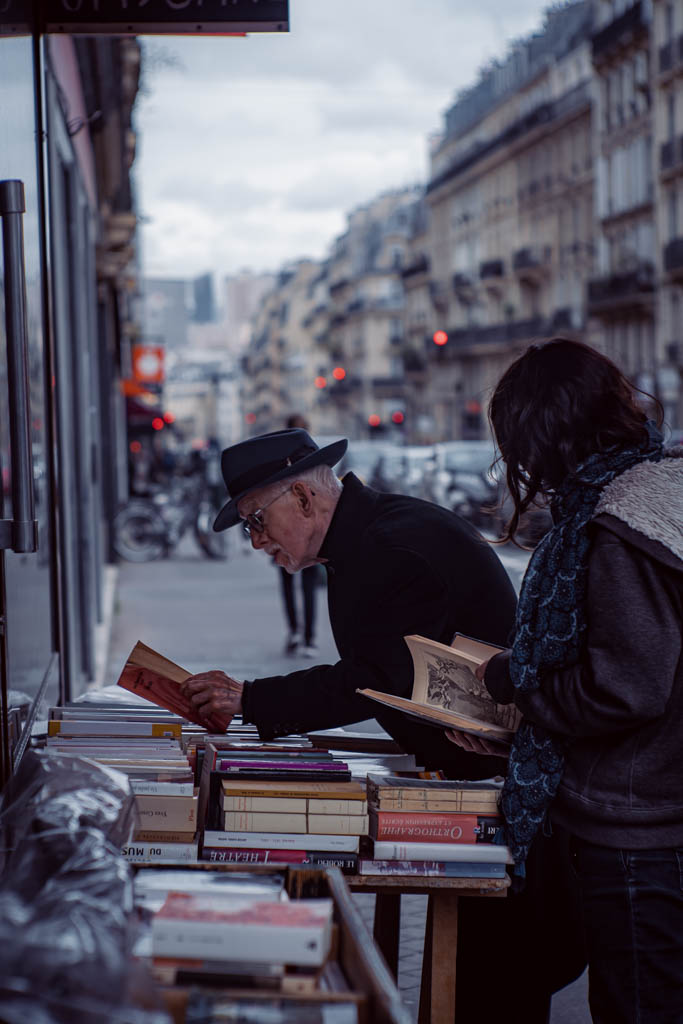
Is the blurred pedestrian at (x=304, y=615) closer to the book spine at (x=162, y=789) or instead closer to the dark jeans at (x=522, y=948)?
the dark jeans at (x=522, y=948)

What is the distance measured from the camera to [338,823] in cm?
315

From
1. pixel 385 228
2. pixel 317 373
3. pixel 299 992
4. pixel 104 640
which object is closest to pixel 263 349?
pixel 317 373

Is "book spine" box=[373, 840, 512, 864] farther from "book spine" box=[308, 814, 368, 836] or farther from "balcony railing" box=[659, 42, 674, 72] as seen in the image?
"balcony railing" box=[659, 42, 674, 72]

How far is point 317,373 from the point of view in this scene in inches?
5246

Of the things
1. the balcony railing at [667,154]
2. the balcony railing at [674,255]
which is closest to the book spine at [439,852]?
the balcony railing at [674,255]

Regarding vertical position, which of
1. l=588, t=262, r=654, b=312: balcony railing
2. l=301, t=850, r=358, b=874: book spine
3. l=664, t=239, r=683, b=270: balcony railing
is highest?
l=664, t=239, r=683, b=270: balcony railing

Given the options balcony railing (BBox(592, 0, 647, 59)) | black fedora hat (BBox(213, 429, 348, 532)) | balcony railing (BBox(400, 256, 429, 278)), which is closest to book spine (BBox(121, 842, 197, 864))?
black fedora hat (BBox(213, 429, 348, 532))

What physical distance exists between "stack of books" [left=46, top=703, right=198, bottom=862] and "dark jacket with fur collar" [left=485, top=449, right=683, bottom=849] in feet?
2.41

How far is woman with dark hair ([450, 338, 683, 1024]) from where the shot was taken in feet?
9.96

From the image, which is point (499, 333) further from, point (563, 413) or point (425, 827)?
point (425, 827)

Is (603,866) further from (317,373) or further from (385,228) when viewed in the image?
(317,373)

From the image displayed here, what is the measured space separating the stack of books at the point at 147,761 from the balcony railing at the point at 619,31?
53.7 meters

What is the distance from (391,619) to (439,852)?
0.75m

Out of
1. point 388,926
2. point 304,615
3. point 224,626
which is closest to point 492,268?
point 224,626
